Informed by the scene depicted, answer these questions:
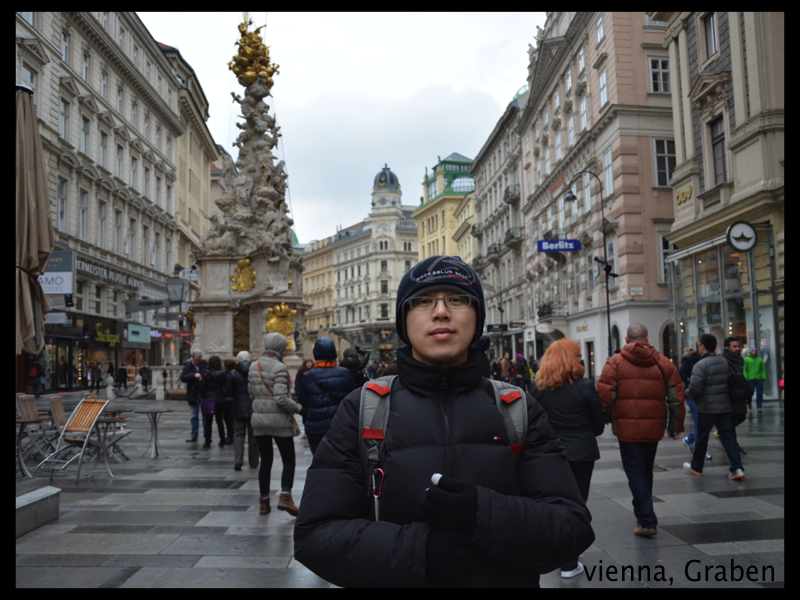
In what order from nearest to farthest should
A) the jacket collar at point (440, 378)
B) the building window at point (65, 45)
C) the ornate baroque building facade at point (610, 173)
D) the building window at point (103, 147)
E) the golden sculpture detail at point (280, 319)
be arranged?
1. the jacket collar at point (440, 378)
2. the golden sculpture detail at point (280, 319)
3. the ornate baroque building facade at point (610, 173)
4. the building window at point (65, 45)
5. the building window at point (103, 147)

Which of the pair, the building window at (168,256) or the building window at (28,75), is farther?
the building window at (168,256)

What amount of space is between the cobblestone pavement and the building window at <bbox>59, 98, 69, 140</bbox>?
2661 centimetres

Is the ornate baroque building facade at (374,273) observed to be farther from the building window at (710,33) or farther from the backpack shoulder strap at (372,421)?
the backpack shoulder strap at (372,421)

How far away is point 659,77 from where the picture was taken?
96.6ft

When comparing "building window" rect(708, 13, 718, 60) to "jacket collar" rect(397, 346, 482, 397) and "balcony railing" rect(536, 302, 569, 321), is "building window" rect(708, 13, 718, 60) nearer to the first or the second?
"balcony railing" rect(536, 302, 569, 321)

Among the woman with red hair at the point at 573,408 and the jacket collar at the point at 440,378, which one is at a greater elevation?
the jacket collar at the point at 440,378

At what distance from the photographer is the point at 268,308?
77.9 ft

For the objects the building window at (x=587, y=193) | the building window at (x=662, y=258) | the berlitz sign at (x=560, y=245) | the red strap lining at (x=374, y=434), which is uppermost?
the building window at (x=587, y=193)

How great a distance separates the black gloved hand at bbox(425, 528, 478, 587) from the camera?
1.90 meters

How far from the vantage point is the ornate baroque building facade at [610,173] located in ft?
93.4

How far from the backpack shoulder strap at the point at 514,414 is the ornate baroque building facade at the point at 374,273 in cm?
9601

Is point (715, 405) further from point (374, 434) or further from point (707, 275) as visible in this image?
point (707, 275)

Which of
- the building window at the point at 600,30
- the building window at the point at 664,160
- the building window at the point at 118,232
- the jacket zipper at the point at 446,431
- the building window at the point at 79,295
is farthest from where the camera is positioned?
the building window at the point at 118,232

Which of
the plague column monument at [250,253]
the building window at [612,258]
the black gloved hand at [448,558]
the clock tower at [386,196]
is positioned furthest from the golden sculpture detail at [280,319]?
the clock tower at [386,196]
